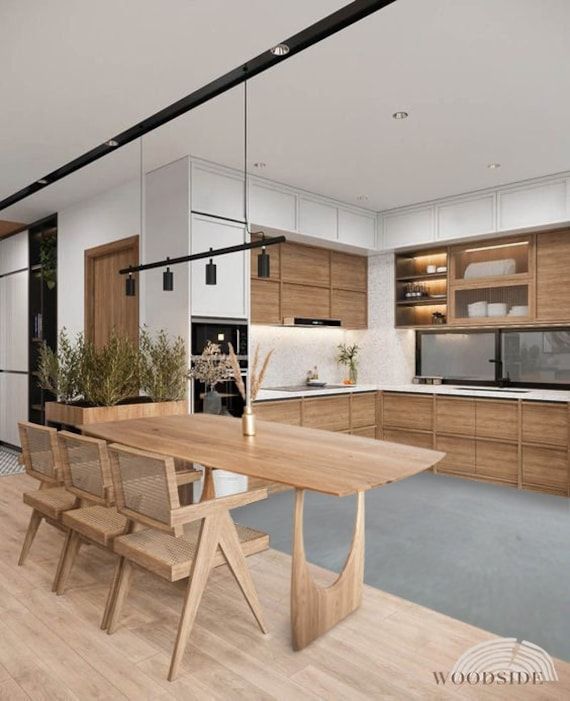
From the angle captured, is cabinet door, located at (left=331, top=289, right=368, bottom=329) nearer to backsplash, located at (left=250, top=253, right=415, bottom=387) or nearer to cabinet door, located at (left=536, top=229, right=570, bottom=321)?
backsplash, located at (left=250, top=253, right=415, bottom=387)

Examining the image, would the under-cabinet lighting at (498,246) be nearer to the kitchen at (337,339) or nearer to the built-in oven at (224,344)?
the kitchen at (337,339)

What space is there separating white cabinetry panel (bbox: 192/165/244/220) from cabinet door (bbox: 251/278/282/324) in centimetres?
80

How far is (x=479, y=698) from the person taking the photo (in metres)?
2.09

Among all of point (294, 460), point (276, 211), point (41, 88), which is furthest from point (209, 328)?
point (294, 460)

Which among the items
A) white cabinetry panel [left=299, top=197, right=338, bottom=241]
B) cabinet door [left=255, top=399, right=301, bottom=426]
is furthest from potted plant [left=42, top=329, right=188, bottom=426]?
white cabinetry panel [left=299, top=197, right=338, bottom=241]

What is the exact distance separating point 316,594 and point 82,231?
4.64 m

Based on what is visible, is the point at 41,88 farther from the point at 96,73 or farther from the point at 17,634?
the point at 17,634

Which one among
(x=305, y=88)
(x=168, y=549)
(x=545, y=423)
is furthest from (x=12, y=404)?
(x=545, y=423)

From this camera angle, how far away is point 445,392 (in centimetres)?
568

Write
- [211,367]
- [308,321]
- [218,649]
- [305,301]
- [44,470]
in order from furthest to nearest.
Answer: [305,301]
[308,321]
[211,367]
[44,470]
[218,649]

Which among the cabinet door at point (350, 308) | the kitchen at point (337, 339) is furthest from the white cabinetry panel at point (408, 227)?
the cabinet door at point (350, 308)

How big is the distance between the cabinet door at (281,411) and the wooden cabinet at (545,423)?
2.09 metres

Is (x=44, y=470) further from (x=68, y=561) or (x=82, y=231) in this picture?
(x=82, y=231)

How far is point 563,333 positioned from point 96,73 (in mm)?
4735
